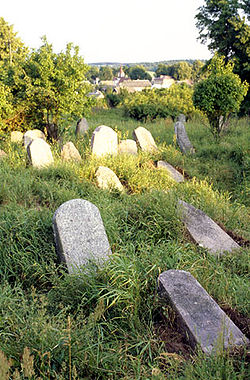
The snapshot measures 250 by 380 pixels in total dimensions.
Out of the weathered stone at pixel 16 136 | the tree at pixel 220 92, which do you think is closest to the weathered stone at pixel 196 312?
the weathered stone at pixel 16 136

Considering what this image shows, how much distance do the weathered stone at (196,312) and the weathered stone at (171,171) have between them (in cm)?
434

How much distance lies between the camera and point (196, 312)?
265 centimetres

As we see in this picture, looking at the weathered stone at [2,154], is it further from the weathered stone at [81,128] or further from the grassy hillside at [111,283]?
the weathered stone at [81,128]

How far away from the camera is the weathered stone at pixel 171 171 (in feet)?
23.6

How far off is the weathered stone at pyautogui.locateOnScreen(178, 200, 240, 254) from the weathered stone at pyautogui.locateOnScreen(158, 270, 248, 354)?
1.25 meters

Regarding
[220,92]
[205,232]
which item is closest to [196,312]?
[205,232]

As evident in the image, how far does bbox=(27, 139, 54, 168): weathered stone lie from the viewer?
6574 mm

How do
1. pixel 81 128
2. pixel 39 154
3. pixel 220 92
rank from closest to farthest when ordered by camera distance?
pixel 39 154
pixel 220 92
pixel 81 128

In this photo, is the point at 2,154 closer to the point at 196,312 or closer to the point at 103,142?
the point at 103,142

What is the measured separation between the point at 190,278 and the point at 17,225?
2.00 meters

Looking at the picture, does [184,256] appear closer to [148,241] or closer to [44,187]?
[148,241]

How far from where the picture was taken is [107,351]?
2.40 meters

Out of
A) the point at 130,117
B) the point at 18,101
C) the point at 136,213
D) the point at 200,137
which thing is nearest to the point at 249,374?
the point at 136,213

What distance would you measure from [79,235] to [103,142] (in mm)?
4250
